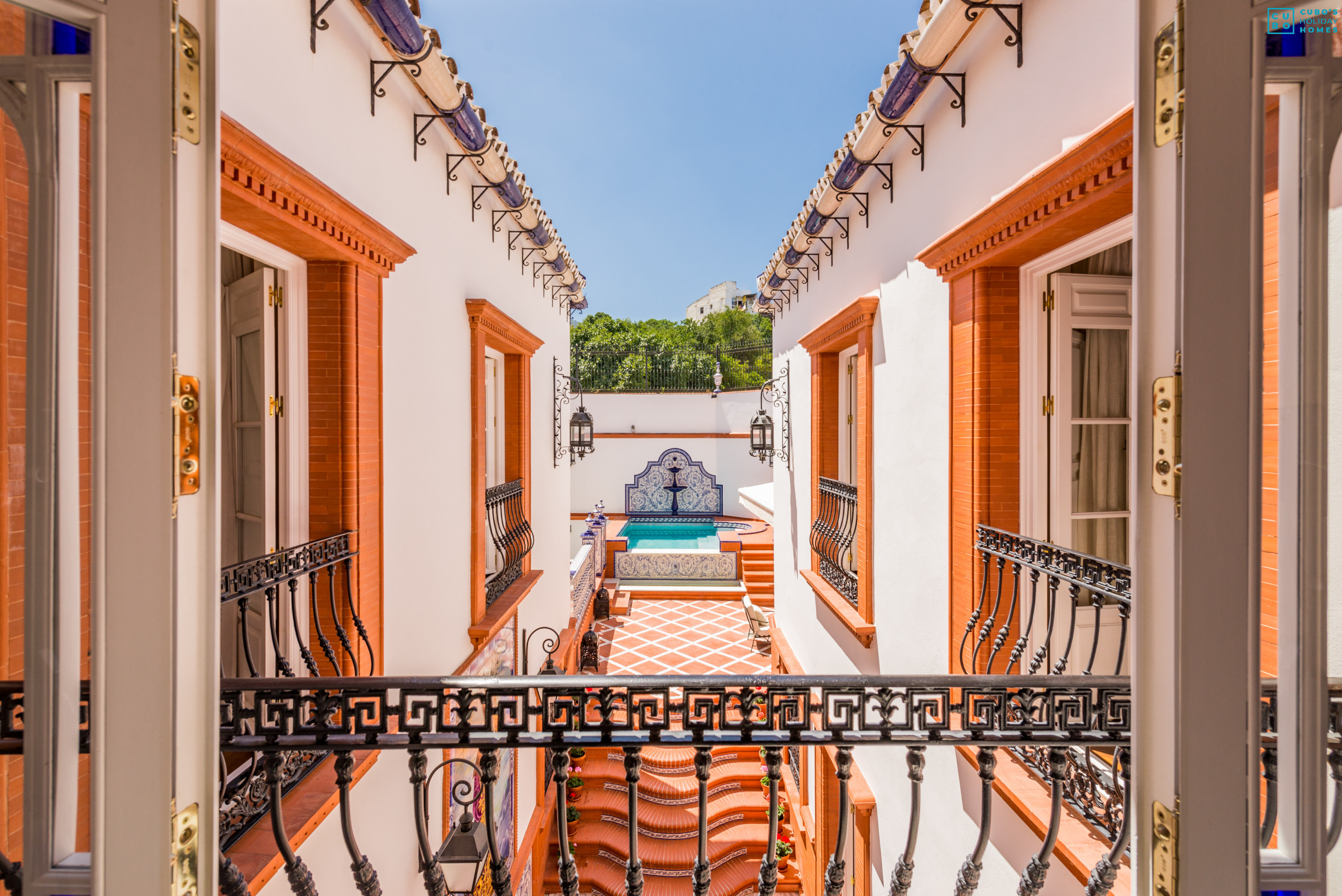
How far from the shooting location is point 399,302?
2.88m

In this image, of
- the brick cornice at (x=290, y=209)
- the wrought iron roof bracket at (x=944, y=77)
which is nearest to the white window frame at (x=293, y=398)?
the brick cornice at (x=290, y=209)

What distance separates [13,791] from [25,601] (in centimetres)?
33

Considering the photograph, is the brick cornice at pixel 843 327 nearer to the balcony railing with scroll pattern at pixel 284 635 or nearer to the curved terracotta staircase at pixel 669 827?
the balcony railing with scroll pattern at pixel 284 635

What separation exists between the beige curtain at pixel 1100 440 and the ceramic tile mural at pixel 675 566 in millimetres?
9477

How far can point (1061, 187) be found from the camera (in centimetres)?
189

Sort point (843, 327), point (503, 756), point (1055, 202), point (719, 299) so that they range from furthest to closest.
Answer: point (719, 299), point (503, 756), point (843, 327), point (1055, 202)

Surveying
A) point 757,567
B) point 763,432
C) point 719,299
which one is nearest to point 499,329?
point 763,432

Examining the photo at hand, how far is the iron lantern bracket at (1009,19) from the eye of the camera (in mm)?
2168

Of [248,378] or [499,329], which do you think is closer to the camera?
[248,378]

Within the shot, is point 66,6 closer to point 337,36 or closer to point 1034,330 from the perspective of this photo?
point 337,36

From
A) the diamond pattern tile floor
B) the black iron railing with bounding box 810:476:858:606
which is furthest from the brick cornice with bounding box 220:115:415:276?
the diamond pattern tile floor

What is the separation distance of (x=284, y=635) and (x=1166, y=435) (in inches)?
119

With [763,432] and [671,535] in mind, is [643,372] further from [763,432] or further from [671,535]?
[763,432]

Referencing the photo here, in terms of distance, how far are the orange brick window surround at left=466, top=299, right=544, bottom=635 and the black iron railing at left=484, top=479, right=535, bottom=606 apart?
0.07 m
